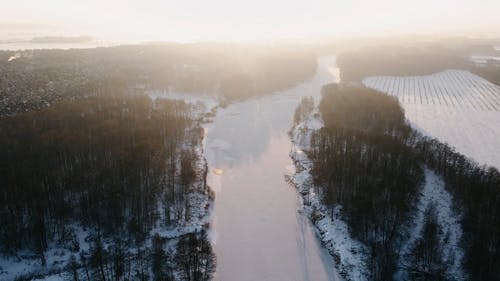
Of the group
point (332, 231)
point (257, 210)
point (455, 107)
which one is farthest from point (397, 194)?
point (455, 107)

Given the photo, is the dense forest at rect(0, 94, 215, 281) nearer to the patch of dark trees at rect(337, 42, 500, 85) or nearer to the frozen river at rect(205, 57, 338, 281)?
the frozen river at rect(205, 57, 338, 281)

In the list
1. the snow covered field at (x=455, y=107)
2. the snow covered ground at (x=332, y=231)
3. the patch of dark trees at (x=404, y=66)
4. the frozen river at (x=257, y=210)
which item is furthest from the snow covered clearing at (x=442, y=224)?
the patch of dark trees at (x=404, y=66)

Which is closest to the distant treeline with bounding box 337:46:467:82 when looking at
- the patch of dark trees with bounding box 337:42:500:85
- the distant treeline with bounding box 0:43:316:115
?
the patch of dark trees with bounding box 337:42:500:85

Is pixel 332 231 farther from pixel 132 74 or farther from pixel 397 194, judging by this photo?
pixel 132 74

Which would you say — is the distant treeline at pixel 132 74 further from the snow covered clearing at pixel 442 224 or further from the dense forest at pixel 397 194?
the snow covered clearing at pixel 442 224

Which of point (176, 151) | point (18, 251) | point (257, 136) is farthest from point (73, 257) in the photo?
point (257, 136)

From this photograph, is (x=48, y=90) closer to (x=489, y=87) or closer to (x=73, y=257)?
(x=73, y=257)
